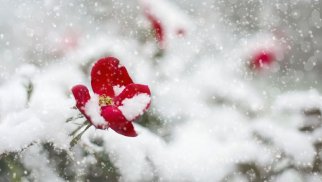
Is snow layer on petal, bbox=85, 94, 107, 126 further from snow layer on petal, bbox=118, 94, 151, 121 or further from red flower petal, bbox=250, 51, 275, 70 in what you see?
red flower petal, bbox=250, 51, 275, 70

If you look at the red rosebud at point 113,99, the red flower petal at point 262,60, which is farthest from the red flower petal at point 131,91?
the red flower petal at point 262,60

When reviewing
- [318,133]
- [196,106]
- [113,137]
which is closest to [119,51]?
[196,106]

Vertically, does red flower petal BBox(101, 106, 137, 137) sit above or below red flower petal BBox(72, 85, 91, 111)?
below

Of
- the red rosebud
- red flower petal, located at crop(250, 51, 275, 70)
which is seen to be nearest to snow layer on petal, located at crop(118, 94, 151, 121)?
the red rosebud

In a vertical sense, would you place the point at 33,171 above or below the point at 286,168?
below

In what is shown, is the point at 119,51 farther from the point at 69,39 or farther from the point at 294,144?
the point at 294,144

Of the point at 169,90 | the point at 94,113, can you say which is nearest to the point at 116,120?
the point at 94,113

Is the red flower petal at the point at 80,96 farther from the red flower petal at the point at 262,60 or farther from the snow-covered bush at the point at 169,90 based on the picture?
the red flower petal at the point at 262,60
